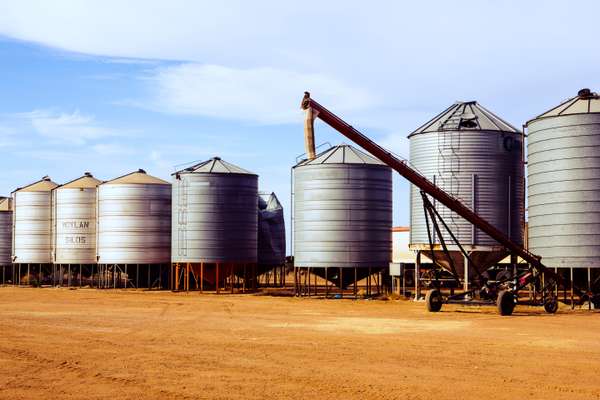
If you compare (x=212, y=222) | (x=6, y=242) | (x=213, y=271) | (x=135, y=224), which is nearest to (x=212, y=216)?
(x=212, y=222)

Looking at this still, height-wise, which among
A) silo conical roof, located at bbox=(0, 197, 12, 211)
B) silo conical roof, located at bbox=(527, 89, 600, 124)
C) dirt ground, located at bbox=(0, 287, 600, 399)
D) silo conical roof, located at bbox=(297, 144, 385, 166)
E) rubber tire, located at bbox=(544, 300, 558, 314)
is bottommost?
dirt ground, located at bbox=(0, 287, 600, 399)

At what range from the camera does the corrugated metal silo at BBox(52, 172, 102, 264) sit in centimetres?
6147

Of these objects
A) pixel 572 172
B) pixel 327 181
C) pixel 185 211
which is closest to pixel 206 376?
pixel 572 172

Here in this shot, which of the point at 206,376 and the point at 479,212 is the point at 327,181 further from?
the point at 206,376

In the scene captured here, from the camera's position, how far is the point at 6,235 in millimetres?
70938

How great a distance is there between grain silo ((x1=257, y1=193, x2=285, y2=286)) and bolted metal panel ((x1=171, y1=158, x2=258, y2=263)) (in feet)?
34.0

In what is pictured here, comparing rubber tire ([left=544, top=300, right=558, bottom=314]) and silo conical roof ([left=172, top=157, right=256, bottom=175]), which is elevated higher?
silo conical roof ([left=172, top=157, right=256, bottom=175])

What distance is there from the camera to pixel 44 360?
20.6m

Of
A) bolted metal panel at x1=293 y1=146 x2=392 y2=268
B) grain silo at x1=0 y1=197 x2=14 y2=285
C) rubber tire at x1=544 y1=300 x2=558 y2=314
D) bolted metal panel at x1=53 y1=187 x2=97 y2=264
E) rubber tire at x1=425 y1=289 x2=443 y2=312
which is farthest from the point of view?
grain silo at x1=0 y1=197 x2=14 y2=285

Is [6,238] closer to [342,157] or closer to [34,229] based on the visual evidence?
[34,229]

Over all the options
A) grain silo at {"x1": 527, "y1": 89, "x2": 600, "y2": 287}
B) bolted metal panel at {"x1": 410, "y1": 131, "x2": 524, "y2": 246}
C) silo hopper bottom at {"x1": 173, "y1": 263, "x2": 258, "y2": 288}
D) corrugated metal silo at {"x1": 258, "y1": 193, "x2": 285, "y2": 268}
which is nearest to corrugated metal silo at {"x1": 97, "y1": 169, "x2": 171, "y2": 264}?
silo hopper bottom at {"x1": 173, "y1": 263, "x2": 258, "y2": 288}

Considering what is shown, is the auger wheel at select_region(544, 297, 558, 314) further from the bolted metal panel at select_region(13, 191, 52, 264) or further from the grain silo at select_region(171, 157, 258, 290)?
the bolted metal panel at select_region(13, 191, 52, 264)

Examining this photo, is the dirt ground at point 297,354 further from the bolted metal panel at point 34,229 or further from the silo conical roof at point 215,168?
the bolted metal panel at point 34,229

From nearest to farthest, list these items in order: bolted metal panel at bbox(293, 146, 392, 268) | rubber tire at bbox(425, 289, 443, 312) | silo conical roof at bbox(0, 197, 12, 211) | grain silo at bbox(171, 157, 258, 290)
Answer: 1. rubber tire at bbox(425, 289, 443, 312)
2. bolted metal panel at bbox(293, 146, 392, 268)
3. grain silo at bbox(171, 157, 258, 290)
4. silo conical roof at bbox(0, 197, 12, 211)
